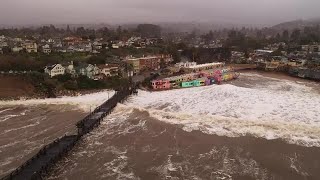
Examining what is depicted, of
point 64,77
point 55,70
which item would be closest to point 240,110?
point 64,77

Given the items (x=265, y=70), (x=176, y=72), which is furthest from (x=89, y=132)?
(x=265, y=70)

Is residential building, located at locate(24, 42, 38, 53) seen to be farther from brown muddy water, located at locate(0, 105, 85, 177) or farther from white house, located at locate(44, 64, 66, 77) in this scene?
brown muddy water, located at locate(0, 105, 85, 177)

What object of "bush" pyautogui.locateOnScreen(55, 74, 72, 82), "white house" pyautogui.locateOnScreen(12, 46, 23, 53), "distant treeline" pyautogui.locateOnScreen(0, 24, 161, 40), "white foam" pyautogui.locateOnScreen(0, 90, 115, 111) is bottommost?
"white foam" pyautogui.locateOnScreen(0, 90, 115, 111)

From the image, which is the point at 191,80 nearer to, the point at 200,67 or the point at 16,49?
the point at 200,67

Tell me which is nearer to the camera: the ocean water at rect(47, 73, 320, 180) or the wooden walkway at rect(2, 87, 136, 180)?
the wooden walkway at rect(2, 87, 136, 180)

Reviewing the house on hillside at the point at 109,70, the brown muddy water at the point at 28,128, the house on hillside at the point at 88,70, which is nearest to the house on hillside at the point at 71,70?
the house on hillside at the point at 88,70

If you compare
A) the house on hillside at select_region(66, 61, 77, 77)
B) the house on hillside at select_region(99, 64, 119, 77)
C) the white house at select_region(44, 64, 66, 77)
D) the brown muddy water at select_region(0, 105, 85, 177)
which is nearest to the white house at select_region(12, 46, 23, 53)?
the white house at select_region(44, 64, 66, 77)
